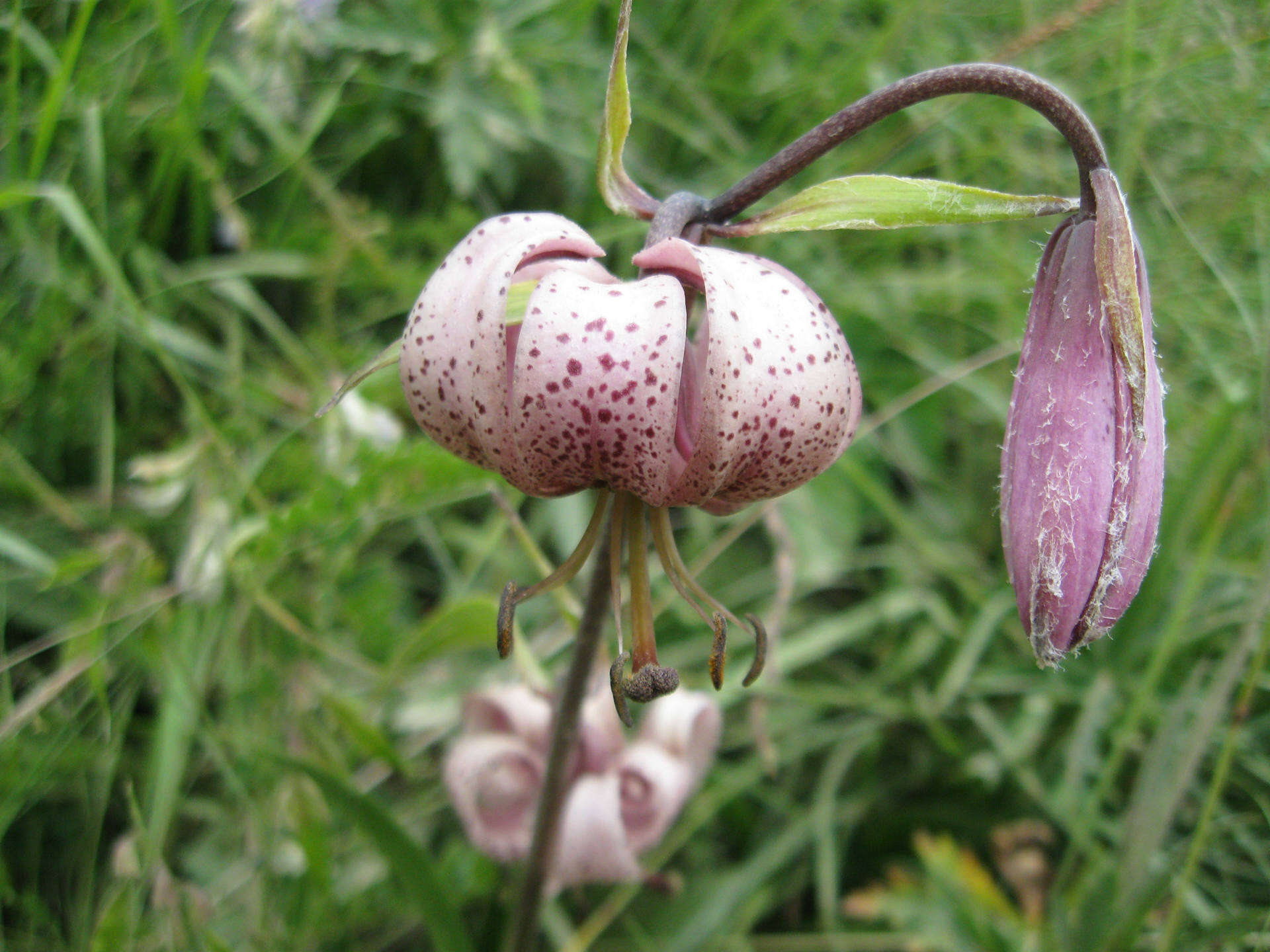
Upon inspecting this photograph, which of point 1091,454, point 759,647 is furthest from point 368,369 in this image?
point 1091,454

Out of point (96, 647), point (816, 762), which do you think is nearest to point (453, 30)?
point (96, 647)

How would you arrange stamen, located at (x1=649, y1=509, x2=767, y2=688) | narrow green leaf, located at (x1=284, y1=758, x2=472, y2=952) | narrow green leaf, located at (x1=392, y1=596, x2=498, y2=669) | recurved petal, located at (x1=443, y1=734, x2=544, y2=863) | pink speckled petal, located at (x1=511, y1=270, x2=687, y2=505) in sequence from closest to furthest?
1. pink speckled petal, located at (x1=511, y1=270, x2=687, y2=505)
2. stamen, located at (x1=649, y1=509, x2=767, y2=688)
3. narrow green leaf, located at (x1=284, y1=758, x2=472, y2=952)
4. narrow green leaf, located at (x1=392, y1=596, x2=498, y2=669)
5. recurved petal, located at (x1=443, y1=734, x2=544, y2=863)

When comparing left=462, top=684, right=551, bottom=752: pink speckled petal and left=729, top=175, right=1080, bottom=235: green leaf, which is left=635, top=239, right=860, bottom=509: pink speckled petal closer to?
left=729, top=175, right=1080, bottom=235: green leaf

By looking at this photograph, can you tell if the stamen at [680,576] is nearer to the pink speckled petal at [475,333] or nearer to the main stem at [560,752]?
the main stem at [560,752]

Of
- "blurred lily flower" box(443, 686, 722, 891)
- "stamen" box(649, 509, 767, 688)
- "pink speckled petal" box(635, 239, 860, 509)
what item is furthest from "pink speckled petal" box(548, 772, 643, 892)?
"pink speckled petal" box(635, 239, 860, 509)

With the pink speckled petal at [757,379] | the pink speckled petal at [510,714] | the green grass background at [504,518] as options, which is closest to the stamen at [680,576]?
the pink speckled petal at [757,379]

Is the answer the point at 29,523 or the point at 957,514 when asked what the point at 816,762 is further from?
the point at 29,523

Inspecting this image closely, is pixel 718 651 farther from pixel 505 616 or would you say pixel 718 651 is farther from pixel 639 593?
pixel 505 616
